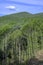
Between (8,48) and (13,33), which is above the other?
(13,33)

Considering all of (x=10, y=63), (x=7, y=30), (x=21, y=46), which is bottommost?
(x=10, y=63)

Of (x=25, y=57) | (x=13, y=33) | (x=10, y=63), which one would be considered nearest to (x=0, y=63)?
(x=10, y=63)

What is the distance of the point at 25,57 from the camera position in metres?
43.9

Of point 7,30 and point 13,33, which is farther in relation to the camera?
point 7,30

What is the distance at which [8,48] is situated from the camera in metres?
46.0

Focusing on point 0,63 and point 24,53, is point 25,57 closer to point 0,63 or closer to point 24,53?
point 24,53

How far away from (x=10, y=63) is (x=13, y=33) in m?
8.00

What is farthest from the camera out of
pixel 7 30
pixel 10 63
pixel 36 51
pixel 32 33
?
pixel 7 30

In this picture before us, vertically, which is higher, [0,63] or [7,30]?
[7,30]

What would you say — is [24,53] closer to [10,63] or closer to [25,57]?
[25,57]

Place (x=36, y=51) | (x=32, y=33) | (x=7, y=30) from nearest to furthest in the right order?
1. (x=36, y=51)
2. (x=32, y=33)
3. (x=7, y=30)

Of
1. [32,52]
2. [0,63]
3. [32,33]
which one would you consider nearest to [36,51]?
[32,52]

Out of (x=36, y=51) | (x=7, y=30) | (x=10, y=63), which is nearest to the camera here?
(x=10, y=63)

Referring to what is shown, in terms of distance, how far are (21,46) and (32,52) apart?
2.41 meters
